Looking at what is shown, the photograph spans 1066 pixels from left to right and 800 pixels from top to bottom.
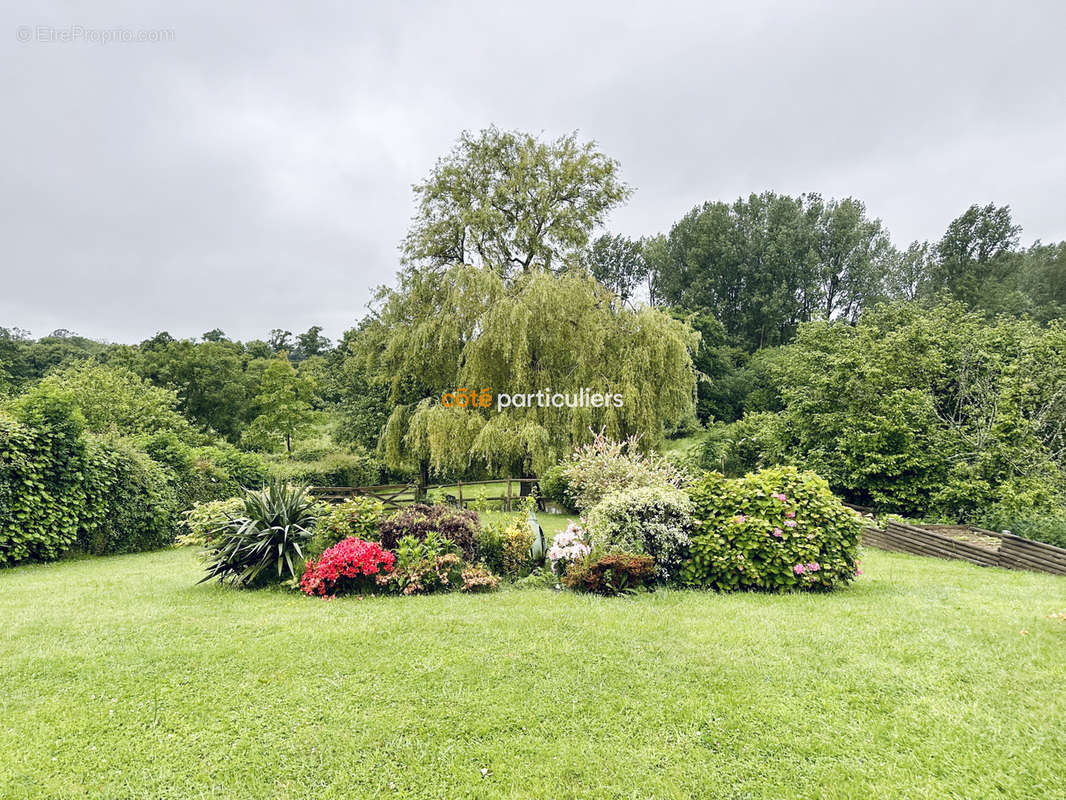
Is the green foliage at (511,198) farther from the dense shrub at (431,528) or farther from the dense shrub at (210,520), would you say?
the dense shrub at (431,528)

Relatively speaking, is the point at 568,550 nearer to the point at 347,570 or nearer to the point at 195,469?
the point at 347,570

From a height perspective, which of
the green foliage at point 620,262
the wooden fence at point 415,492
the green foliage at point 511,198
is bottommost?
the wooden fence at point 415,492

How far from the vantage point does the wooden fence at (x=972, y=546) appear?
692 centimetres

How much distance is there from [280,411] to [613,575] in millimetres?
23391

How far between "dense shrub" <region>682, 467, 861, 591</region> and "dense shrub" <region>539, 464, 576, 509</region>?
24.5ft

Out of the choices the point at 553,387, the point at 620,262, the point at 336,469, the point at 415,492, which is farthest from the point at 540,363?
the point at 620,262

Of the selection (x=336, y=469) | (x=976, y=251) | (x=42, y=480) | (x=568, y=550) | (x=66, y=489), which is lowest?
(x=336, y=469)

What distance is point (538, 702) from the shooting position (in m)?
2.93

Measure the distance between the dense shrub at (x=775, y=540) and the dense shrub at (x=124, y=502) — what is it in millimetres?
10253

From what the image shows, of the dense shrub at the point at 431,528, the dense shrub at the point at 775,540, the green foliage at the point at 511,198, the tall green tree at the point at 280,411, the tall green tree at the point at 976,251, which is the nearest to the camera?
the dense shrub at the point at 775,540

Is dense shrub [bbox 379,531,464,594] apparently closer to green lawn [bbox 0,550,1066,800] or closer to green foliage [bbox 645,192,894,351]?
green lawn [bbox 0,550,1066,800]

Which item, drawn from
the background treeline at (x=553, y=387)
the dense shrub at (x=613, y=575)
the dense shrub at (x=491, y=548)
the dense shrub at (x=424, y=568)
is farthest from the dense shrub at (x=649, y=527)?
the background treeline at (x=553, y=387)

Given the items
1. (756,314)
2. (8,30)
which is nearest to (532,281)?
(8,30)

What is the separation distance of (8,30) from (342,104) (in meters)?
6.45
